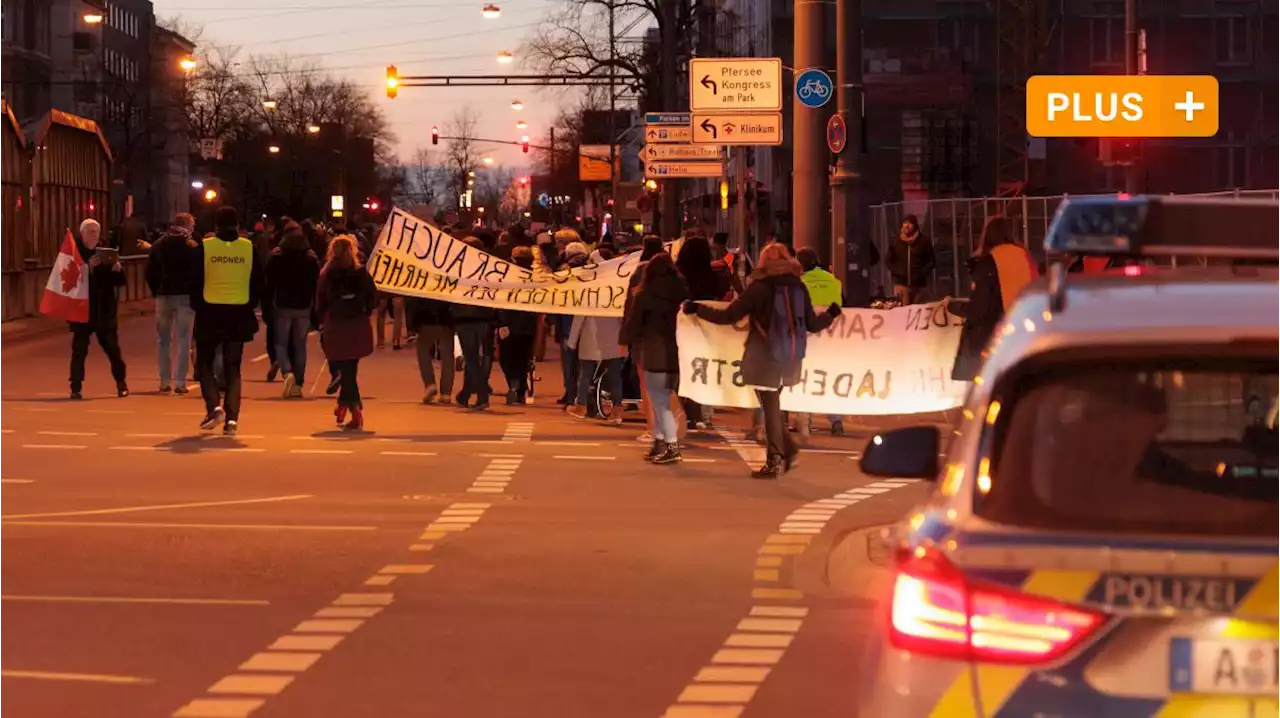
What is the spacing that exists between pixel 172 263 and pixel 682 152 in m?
10.4

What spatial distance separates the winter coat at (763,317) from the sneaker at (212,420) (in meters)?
4.98

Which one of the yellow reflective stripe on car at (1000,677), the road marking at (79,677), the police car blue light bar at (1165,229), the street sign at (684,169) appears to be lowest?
the road marking at (79,677)

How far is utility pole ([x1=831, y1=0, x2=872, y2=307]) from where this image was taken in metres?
22.4

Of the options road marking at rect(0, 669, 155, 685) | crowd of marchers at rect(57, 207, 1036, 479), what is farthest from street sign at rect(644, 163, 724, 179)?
road marking at rect(0, 669, 155, 685)

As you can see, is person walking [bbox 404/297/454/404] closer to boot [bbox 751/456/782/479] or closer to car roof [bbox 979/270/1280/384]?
boot [bbox 751/456/782/479]

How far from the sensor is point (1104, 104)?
26875 mm

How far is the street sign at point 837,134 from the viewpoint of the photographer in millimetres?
22250

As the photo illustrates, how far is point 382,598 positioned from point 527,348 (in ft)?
41.3

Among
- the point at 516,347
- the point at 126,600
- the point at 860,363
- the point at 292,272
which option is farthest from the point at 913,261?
the point at 126,600

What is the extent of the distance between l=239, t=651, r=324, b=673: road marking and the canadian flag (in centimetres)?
1472

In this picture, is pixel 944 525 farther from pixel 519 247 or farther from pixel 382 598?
pixel 519 247

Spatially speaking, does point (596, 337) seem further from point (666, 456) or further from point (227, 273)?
point (666, 456)

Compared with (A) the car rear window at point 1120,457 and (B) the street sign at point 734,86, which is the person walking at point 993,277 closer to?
(B) the street sign at point 734,86

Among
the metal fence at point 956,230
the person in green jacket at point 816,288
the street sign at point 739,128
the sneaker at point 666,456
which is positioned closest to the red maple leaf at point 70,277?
the street sign at point 739,128
